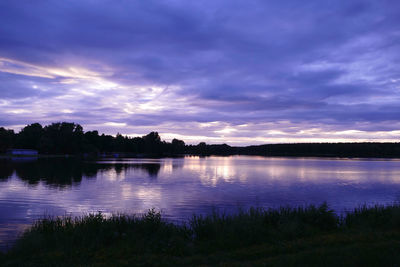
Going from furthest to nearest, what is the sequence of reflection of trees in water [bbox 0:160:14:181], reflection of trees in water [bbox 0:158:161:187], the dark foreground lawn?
reflection of trees in water [bbox 0:160:14:181] → reflection of trees in water [bbox 0:158:161:187] → the dark foreground lawn

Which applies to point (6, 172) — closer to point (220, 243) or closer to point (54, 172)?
point (54, 172)

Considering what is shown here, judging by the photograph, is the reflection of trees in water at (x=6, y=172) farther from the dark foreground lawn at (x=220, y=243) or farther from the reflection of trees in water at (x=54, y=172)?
the dark foreground lawn at (x=220, y=243)

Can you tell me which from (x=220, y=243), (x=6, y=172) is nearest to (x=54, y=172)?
(x=6, y=172)

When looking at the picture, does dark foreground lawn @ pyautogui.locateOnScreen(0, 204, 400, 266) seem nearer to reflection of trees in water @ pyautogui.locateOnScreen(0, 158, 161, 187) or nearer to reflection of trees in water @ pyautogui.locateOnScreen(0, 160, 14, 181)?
reflection of trees in water @ pyautogui.locateOnScreen(0, 158, 161, 187)

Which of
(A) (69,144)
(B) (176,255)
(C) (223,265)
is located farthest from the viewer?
(A) (69,144)

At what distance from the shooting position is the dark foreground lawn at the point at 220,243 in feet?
28.0

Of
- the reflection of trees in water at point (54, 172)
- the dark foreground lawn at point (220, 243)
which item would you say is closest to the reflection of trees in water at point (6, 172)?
the reflection of trees in water at point (54, 172)

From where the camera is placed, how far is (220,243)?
10312 millimetres

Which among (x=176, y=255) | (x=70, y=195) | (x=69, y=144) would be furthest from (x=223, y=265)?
(x=69, y=144)

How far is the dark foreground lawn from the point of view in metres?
8.53

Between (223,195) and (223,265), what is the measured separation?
21.4 meters

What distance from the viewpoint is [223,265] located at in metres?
8.09

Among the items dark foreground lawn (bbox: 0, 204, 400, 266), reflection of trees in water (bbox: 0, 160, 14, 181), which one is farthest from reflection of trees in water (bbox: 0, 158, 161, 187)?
dark foreground lawn (bbox: 0, 204, 400, 266)

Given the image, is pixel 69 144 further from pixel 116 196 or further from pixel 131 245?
pixel 131 245
